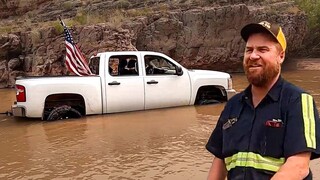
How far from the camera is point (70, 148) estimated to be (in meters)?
6.78

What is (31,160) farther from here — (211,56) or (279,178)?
(211,56)

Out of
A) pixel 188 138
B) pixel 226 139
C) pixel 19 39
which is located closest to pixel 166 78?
pixel 188 138

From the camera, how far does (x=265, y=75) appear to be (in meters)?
2.24

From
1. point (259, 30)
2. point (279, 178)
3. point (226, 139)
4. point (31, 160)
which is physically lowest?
point (31, 160)

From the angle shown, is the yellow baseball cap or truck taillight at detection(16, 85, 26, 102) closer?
the yellow baseball cap

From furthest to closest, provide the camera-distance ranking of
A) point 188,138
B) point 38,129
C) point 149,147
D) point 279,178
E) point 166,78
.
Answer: point 166,78 < point 38,129 < point 188,138 < point 149,147 < point 279,178

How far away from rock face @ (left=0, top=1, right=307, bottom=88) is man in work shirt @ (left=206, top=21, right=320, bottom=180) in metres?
15.3

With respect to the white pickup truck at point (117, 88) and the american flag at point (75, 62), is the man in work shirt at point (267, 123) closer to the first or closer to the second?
the white pickup truck at point (117, 88)

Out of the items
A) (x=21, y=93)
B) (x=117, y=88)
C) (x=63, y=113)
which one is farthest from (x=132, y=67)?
(x=21, y=93)

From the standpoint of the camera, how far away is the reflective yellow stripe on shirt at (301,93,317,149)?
2049 millimetres

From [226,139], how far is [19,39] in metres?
18.1

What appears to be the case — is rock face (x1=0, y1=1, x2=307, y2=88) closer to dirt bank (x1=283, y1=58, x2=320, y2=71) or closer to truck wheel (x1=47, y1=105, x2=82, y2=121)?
dirt bank (x1=283, y1=58, x2=320, y2=71)

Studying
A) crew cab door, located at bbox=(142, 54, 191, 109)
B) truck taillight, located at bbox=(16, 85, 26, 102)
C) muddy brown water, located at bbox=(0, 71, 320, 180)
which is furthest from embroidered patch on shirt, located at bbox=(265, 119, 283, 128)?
crew cab door, located at bbox=(142, 54, 191, 109)

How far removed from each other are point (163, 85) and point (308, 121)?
7706 millimetres
